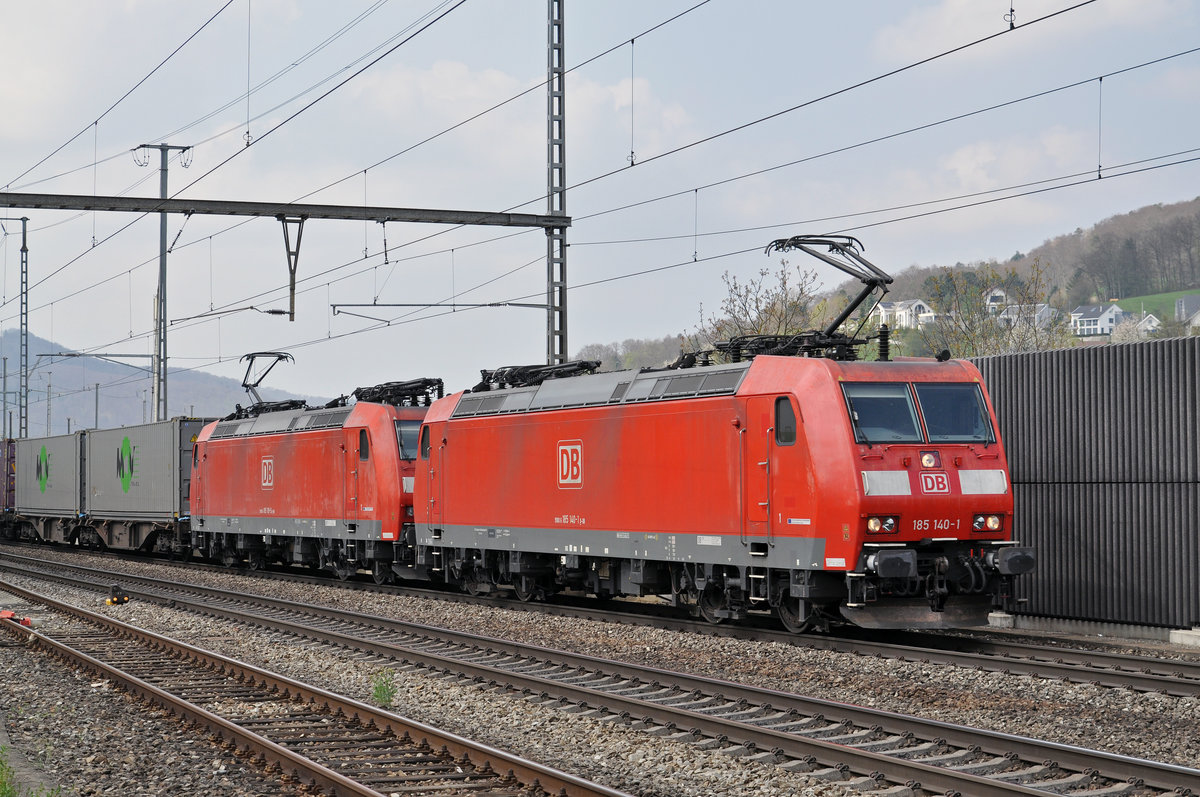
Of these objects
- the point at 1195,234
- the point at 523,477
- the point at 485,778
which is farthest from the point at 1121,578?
the point at 1195,234

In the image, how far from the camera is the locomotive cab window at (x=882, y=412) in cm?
1494

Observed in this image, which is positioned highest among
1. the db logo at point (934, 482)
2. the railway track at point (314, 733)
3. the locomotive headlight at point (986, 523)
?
the db logo at point (934, 482)

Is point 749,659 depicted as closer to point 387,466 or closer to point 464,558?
point 464,558

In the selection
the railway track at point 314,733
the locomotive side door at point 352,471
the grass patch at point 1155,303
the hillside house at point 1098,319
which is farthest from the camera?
the grass patch at point 1155,303

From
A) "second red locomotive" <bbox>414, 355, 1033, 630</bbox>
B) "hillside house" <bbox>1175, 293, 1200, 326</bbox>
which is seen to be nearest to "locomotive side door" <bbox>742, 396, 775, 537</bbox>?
"second red locomotive" <bbox>414, 355, 1033, 630</bbox>

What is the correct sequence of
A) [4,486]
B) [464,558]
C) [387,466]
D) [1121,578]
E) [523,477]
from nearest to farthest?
[1121,578] < [523,477] < [464,558] < [387,466] < [4,486]

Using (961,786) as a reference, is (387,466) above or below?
above

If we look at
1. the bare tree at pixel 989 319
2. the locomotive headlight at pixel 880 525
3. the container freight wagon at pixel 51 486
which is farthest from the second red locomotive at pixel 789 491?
the bare tree at pixel 989 319

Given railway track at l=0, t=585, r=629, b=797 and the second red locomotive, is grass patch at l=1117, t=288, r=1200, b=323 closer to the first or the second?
the second red locomotive

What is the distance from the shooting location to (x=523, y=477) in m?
21.0

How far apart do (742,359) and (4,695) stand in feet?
31.0

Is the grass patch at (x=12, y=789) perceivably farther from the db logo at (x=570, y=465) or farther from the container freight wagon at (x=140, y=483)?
the container freight wagon at (x=140, y=483)

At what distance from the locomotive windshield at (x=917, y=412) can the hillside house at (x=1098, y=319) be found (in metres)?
92.4

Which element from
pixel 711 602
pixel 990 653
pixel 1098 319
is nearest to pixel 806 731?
pixel 990 653
